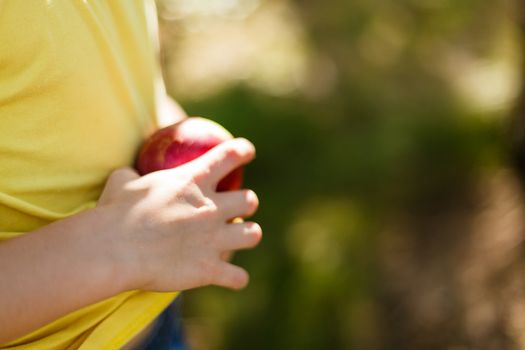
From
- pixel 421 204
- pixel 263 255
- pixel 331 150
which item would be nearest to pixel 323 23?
pixel 331 150

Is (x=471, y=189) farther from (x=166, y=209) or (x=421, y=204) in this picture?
(x=166, y=209)

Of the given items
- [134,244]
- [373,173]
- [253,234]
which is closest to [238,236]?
[253,234]

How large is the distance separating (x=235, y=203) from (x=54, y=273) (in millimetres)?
208

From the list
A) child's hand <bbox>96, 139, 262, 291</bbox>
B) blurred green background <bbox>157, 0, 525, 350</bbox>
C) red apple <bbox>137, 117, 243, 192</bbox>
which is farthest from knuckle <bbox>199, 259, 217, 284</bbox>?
blurred green background <bbox>157, 0, 525, 350</bbox>

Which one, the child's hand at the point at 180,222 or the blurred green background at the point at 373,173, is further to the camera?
the blurred green background at the point at 373,173

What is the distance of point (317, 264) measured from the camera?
1.64 metres

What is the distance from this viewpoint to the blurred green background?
1.62m

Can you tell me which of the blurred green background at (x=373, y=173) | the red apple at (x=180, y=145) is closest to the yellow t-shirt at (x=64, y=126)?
the red apple at (x=180, y=145)

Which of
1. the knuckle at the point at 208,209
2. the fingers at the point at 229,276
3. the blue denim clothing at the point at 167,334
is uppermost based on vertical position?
the knuckle at the point at 208,209

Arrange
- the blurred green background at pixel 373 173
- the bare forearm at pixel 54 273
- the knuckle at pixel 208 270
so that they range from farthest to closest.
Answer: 1. the blurred green background at pixel 373 173
2. the knuckle at pixel 208 270
3. the bare forearm at pixel 54 273

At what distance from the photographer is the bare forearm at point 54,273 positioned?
620mm

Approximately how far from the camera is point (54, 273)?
24.8 inches

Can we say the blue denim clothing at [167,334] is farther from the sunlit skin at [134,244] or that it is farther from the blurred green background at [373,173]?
the blurred green background at [373,173]

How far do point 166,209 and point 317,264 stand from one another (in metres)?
0.99
